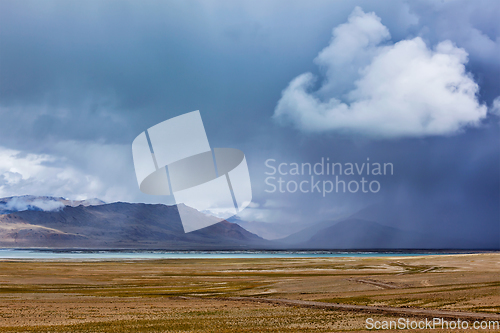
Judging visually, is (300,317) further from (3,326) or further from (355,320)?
(3,326)

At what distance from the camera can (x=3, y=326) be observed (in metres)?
23.3

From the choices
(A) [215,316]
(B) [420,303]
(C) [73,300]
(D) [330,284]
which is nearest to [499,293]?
(B) [420,303]

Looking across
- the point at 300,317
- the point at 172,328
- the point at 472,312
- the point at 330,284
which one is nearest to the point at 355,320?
the point at 300,317

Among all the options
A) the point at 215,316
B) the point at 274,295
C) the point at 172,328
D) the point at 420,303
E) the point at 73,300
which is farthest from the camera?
the point at 274,295

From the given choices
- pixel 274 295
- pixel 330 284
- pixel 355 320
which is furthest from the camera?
pixel 330 284

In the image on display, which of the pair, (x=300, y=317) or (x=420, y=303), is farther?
(x=420, y=303)

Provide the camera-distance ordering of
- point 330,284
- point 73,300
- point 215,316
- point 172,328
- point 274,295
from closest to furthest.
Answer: point 172,328
point 215,316
point 73,300
point 274,295
point 330,284

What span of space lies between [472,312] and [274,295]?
55.7 feet

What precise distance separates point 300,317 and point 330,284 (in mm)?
20076

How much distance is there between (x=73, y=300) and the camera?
113 ft

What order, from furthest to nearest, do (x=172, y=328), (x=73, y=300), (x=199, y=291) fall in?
(x=199, y=291)
(x=73, y=300)
(x=172, y=328)

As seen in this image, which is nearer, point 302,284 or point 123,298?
point 123,298

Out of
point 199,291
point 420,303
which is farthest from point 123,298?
point 420,303

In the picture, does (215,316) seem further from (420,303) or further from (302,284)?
(302,284)
